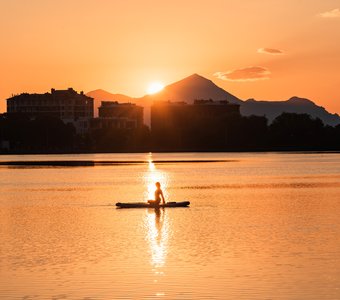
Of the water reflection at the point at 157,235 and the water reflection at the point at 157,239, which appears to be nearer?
the water reflection at the point at 157,239

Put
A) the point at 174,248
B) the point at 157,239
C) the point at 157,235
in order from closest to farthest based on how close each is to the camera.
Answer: the point at 174,248 → the point at 157,239 → the point at 157,235

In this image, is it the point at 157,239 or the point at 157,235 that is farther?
the point at 157,235

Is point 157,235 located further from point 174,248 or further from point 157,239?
point 174,248

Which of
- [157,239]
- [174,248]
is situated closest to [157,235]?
[157,239]

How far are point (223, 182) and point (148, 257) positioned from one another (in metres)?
60.3

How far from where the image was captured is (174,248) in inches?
1415

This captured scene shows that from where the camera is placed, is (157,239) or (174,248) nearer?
(174,248)

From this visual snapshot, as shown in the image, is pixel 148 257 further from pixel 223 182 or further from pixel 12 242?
pixel 223 182

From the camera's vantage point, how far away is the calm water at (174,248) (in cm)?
2619

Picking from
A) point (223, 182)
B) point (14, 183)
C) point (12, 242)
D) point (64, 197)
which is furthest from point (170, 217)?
point (14, 183)

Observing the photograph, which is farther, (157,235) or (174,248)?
(157,235)

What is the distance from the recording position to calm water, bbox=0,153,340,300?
26.2 metres

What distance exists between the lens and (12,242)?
38.8m

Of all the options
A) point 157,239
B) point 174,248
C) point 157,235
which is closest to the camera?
point 174,248
